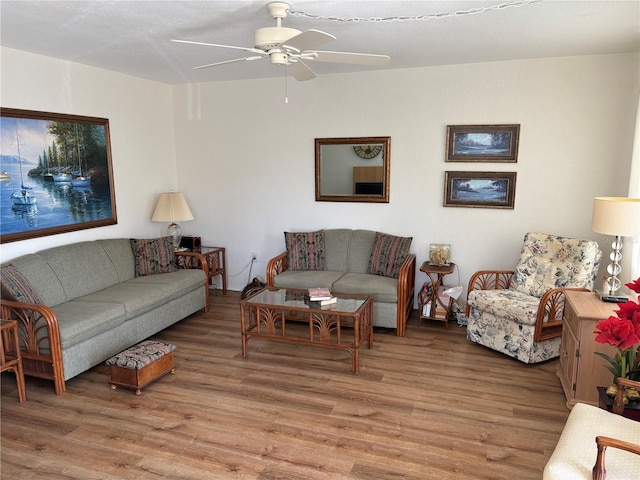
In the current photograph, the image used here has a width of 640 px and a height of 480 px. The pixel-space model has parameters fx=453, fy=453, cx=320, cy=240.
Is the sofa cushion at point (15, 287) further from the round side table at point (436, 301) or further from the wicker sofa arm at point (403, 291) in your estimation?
the round side table at point (436, 301)

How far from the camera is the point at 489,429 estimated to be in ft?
9.25

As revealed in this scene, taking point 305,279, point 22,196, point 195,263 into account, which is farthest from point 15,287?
point 305,279

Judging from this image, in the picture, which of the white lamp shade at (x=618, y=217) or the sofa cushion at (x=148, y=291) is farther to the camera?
the sofa cushion at (x=148, y=291)

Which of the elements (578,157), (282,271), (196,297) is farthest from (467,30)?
(196,297)

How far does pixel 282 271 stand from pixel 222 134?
6.29 feet

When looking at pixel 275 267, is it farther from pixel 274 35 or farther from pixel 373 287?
pixel 274 35

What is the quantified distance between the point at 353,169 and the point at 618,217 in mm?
2675

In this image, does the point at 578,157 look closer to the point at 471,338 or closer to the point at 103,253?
the point at 471,338

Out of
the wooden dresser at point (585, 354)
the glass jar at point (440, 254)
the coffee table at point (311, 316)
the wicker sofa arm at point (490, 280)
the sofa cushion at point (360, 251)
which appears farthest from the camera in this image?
the sofa cushion at point (360, 251)

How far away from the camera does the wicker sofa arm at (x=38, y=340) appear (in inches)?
125

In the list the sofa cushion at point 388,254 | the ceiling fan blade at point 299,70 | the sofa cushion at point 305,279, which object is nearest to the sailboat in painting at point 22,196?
the sofa cushion at point 305,279

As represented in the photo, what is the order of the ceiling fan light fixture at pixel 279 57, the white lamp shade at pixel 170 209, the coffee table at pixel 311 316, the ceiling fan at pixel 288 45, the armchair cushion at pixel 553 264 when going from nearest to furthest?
the ceiling fan at pixel 288 45, the ceiling fan light fixture at pixel 279 57, the coffee table at pixel 311 316, the armchair cushion at pixel 553 264, the white lamp shade at pixel 170 209

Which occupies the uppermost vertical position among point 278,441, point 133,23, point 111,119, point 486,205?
point 133,23

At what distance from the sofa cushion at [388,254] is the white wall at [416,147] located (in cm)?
29
